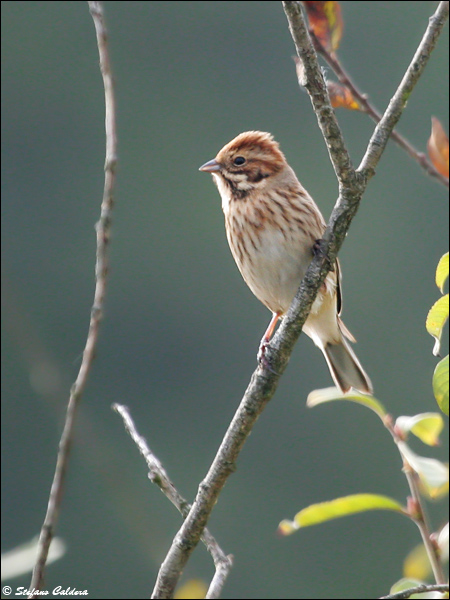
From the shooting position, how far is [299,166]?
2114 centimetres

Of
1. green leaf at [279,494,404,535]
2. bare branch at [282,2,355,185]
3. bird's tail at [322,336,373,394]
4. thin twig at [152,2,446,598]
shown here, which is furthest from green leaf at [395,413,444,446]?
bird's tail at [322,336,373,394]

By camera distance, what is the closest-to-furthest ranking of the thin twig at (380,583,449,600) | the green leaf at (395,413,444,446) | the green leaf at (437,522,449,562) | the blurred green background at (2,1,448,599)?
1. the thin twig at (380,583,449,600)
2. the green leaf at (437,522,449,562)
3. the green leaf at (395,413,444,446)
4. the blurred green background at (2,1,448,599)

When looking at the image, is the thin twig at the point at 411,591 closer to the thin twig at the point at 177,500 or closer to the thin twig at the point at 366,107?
the thin twig at the point at 177,500

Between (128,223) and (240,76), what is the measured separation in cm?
462

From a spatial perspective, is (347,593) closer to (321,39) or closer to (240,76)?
(240,76)

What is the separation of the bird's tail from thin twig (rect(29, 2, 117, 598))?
266cm

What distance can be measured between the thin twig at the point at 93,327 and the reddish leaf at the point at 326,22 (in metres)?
0.84

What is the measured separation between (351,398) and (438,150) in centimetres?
72

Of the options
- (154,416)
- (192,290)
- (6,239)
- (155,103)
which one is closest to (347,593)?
(154,416)

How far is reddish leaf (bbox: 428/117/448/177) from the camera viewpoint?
9.03ft

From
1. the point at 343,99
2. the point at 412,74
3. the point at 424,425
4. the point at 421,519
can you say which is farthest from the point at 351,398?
the point at 412,74

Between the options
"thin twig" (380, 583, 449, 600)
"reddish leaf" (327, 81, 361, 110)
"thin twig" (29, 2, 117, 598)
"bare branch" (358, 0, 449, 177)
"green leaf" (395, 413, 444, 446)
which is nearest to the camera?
"thin twig" (29, 2, 117, 598)

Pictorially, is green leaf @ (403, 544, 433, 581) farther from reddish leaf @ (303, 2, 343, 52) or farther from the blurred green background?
the blurred green background

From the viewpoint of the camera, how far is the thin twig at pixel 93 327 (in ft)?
5.70
